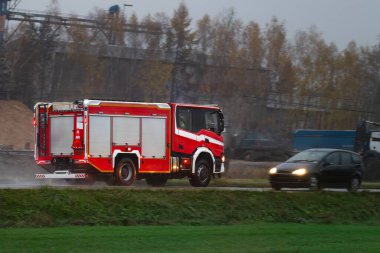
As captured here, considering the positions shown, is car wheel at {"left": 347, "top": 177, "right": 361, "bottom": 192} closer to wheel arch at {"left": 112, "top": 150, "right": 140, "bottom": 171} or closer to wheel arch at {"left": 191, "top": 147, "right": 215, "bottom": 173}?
wheel arch at {"left": 191, "top": 147, "right": 215, "bottom": 173}

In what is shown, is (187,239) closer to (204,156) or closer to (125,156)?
(125,156)

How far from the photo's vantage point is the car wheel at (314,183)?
25.3 meters

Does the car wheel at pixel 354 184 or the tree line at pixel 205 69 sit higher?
the tree line at pixel 205 69

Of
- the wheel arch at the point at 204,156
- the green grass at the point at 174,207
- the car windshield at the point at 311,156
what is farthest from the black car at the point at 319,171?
the green grass at the point at 174,207

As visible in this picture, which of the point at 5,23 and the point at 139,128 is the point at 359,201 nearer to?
the point at 139,128

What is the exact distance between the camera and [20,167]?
106ft

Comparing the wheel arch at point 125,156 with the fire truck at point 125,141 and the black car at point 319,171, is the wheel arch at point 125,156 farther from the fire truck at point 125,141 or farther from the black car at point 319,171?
the black car at point 319,171

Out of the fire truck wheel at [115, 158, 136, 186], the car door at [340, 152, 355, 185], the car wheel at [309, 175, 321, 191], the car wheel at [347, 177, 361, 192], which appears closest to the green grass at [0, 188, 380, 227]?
the car wheel at [309, 175, 321, 191]

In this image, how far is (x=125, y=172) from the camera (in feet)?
82.6

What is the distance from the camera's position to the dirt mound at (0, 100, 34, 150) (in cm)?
6712

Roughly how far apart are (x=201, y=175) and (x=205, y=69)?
54948 mm

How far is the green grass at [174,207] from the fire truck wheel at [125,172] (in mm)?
6098

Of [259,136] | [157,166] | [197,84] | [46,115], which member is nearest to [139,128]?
[157,166]

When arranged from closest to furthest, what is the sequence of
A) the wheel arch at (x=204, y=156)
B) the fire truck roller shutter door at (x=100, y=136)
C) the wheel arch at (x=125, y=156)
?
the fire truck roller shutter door at (x=100, y=136)
the wheel arch at (x=125, y=156)
the wheel arch at (x=204, y=156)
